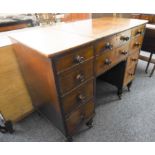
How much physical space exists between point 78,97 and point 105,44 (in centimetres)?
43

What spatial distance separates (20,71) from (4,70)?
0.43 ft

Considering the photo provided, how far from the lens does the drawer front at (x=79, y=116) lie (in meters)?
1.04

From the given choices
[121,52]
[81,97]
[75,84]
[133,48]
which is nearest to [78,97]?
[81,97]

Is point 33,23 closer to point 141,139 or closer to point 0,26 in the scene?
point 0,26

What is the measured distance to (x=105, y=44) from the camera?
1.00 m

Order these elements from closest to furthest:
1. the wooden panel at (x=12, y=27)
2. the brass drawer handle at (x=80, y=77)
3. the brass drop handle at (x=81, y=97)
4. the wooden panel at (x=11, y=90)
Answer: the brass drawer handle at (x=80, y=77), the brass drop handle at (x=81, y=97), the wooden panel at (x=11, y=90), the wooden panel at (x=12, y=27)

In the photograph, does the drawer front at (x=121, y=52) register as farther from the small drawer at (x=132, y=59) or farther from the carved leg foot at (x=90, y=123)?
the carved leg foot at (x=90, y=123)

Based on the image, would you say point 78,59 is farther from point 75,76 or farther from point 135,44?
point 135,44

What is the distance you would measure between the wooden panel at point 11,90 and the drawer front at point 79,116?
569 millimetres

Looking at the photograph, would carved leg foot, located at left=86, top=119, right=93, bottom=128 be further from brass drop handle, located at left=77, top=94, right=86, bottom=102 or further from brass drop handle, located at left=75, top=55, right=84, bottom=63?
brass drop handle, located at left=75, top=55, right=84, bottom=63

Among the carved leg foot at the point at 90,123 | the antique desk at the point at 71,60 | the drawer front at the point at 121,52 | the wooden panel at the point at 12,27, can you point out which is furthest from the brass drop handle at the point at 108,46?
the wooden panel at the point at 12,27

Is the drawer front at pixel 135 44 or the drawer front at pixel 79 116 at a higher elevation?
the drawer front at pixel 135 44
